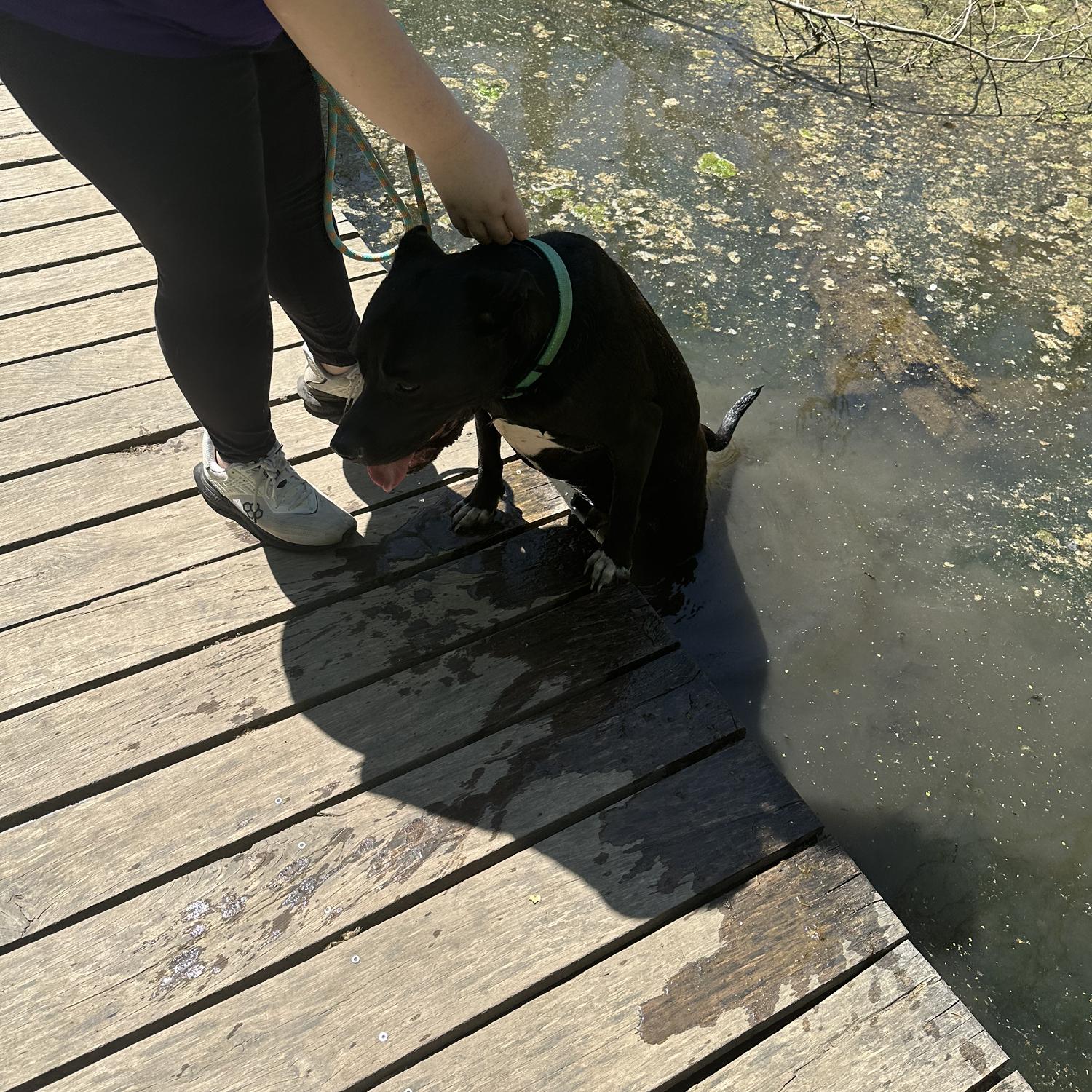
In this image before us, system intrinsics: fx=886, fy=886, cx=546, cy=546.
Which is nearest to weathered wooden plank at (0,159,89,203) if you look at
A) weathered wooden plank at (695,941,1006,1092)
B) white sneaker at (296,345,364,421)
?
white sneaker at (296,345,364,421)

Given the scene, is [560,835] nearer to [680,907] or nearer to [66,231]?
[680,907]

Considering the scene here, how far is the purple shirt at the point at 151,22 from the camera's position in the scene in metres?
1.27

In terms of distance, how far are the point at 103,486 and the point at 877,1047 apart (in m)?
2.06

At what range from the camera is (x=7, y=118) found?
3389mm

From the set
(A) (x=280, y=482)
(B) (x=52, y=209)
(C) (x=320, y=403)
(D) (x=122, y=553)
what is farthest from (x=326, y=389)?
(B) (x=52, y=209)

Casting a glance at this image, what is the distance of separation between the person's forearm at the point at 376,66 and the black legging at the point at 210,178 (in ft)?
0.75

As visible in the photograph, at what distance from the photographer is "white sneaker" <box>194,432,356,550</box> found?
79.8 inches

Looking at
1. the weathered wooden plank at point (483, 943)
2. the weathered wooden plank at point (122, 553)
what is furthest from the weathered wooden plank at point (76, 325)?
the weathered wooden plank at point (483, 943)

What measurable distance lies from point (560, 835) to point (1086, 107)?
457 centimetres

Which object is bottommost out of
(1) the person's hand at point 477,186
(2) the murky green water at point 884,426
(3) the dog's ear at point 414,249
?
(2) the murky green water at point 884,426

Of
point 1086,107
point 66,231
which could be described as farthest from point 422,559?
point 1086,107

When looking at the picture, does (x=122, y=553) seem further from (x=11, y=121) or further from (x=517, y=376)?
(x=11, y=121)

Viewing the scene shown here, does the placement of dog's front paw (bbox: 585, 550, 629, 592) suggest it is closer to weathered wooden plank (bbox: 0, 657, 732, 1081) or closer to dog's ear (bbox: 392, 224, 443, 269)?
weathered wooden plank (bbox: 0, 657, 732, 1081)

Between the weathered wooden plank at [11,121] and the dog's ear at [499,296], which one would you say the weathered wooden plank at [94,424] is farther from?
the weathered wooden plank at [11,121]
